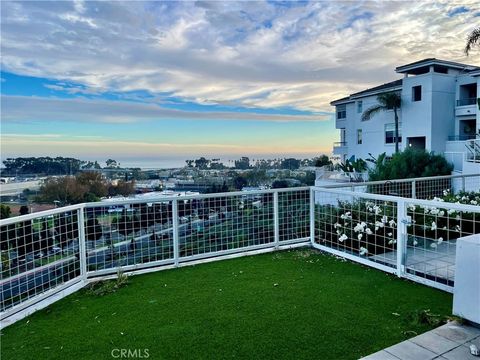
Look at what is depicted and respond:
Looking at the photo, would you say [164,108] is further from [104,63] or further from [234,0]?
[234,0]

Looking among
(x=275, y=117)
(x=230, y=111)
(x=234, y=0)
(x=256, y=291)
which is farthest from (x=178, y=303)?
(x=275, y=117)

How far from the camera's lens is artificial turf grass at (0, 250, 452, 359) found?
8.75 feet

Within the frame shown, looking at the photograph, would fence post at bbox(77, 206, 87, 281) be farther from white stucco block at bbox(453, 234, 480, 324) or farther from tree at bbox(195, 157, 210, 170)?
tree at bbox(195, 157, 210, 170)

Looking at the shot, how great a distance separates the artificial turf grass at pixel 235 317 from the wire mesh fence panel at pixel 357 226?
0.49m

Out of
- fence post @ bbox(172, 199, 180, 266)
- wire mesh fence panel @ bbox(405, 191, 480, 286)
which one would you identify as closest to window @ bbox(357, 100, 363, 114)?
wire mesh fence panel @ bbox(405, 191, 480, 286)

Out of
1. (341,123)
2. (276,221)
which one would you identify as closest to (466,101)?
(341,123)

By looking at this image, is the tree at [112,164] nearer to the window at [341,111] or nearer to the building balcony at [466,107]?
the building balcony at [466,107]

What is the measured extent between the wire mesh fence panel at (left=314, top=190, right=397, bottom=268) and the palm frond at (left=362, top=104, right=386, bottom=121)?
20.4m

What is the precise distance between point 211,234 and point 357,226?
85.6 inches

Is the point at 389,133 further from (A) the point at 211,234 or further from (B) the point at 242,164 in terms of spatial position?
(A) the point at 211,234

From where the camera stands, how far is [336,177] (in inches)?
805

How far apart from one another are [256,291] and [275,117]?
16.6 metres

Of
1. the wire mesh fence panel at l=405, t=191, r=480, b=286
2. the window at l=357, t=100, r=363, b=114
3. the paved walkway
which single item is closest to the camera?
the paved walkway

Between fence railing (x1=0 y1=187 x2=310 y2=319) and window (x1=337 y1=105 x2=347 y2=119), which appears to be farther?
window (x1=337 y1=105 x2=347 y2=119)
